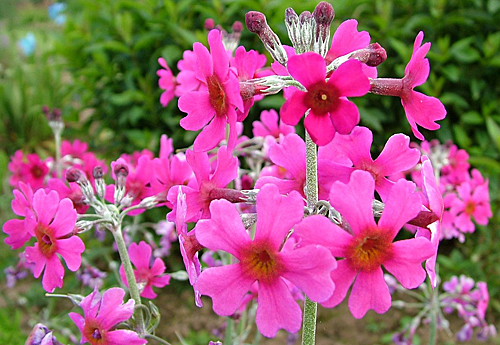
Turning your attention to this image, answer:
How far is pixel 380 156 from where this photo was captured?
93 cm

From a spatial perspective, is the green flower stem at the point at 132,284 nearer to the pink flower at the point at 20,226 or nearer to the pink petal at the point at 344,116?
the pink flower at the point at 20,226

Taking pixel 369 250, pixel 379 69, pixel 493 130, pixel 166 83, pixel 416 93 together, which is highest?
pixel 416 93

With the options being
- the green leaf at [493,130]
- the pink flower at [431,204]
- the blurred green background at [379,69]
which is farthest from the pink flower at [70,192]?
the green leaf at [493,130]

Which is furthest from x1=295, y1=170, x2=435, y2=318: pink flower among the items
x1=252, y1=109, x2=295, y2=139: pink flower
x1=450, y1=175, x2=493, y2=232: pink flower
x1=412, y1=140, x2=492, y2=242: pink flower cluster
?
x1=450, y1=175, x2=493, y2=232: pink flower

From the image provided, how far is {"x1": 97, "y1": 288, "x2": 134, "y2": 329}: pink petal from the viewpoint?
956mm

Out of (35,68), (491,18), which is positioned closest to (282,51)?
(491,18)

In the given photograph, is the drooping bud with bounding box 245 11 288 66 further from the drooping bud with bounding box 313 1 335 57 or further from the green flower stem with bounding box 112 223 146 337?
the green flower stem with bounding box 112 223 146 337

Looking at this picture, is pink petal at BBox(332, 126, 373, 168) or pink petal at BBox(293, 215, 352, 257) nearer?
pink petal at BBox(293, 215, 352, 257)

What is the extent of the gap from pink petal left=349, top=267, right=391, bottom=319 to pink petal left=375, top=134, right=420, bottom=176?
0.24 metres

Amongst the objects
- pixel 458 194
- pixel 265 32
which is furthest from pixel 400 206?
pixel 458 194

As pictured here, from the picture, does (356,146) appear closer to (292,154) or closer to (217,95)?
(292,154)

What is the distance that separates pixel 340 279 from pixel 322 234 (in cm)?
8

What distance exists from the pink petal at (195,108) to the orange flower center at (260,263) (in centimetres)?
24

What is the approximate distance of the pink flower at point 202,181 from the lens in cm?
91
